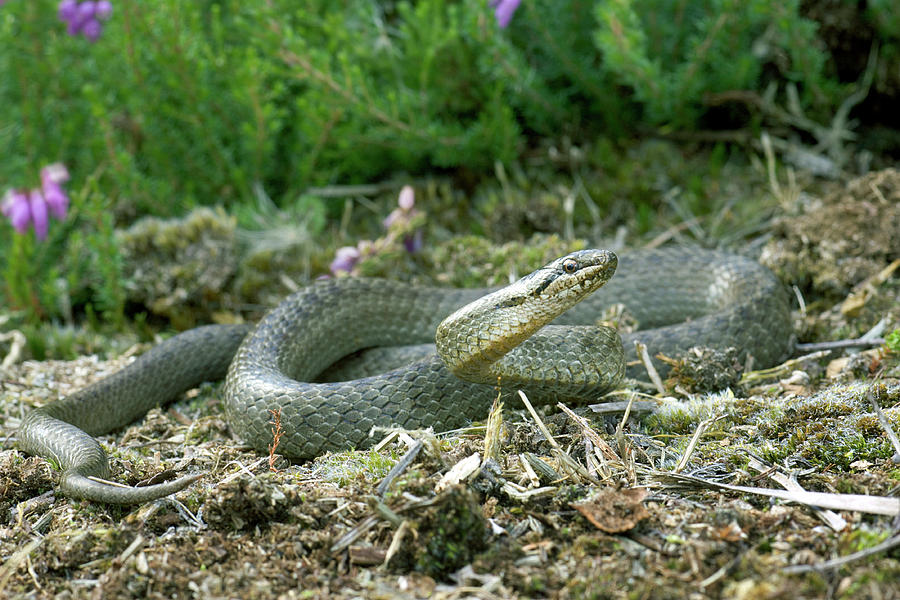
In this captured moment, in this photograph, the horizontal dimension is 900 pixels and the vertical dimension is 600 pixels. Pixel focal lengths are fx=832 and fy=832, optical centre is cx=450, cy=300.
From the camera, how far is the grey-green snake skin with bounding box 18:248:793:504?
4.29 metres

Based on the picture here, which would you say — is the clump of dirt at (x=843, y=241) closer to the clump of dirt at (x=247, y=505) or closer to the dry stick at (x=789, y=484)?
the dry stick at (x=789, y=484)

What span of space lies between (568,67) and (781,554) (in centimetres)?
519

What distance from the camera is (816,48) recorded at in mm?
7320

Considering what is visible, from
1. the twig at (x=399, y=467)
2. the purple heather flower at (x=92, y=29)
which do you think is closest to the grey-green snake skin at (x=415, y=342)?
the twig at (x=399, y=467)

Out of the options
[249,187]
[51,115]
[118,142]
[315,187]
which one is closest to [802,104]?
[315,187]

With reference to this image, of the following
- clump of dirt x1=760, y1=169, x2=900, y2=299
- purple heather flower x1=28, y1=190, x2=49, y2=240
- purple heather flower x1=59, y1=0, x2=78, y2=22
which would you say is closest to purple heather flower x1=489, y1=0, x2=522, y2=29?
clump of dirt x1=760, y1=169, x2=900, y2=299

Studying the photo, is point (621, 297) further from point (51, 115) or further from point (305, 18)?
point (51, 115)

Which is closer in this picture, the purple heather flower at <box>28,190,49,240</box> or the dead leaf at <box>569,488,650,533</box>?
the dead leaf at <box>569,488,650,533</box>

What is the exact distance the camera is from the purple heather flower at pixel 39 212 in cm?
664

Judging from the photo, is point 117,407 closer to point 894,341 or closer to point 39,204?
point 39,204

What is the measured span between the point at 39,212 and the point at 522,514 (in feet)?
16.6

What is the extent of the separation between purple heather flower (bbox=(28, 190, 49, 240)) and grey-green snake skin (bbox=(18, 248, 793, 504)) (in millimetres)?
1687

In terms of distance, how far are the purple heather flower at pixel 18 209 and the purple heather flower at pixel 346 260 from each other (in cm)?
249

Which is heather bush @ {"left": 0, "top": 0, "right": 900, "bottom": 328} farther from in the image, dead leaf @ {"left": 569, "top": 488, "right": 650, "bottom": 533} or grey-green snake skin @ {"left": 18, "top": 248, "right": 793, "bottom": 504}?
dead leaf @ {"left": 569, "top": 488, "right": 650, "bottom": 533}
